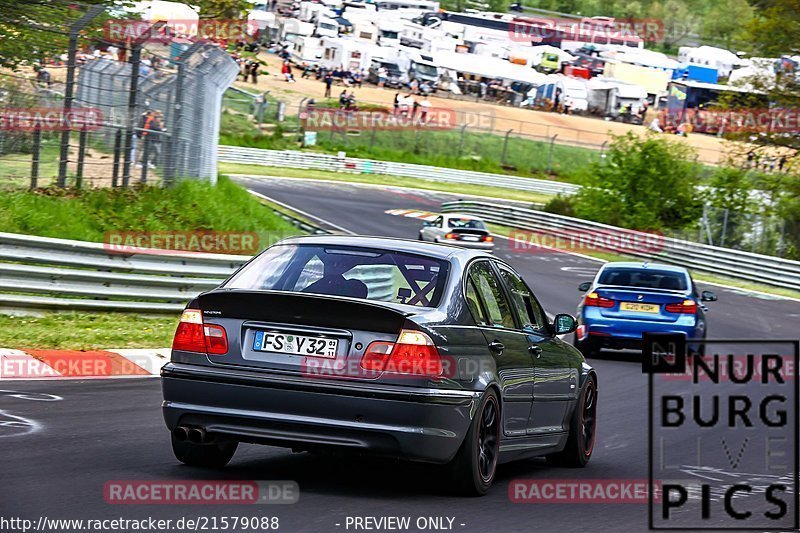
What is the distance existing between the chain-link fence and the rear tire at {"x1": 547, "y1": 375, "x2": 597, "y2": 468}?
28.1 feet

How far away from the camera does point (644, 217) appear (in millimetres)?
45844

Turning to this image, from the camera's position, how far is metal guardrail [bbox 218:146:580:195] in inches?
2360

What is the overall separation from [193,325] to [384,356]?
1082 millimetres

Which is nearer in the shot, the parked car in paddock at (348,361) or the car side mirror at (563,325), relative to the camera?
the parked car in paddock at (348,361)

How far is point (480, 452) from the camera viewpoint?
736 cm

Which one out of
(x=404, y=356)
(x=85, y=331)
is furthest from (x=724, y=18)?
(x=404, y=356)

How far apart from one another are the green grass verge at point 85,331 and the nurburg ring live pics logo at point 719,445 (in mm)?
5241

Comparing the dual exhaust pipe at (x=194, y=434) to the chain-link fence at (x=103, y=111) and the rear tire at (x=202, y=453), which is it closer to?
the rear tire at (x=202, y=453)

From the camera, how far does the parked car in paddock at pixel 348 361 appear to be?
6801 millimetres

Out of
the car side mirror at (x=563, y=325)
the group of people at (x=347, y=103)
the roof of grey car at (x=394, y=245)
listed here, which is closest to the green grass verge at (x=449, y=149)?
the group of people at (x=347, y=103)

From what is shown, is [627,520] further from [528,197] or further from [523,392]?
[528,197]

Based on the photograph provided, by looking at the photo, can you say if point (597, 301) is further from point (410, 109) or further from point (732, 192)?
point (410, 109)

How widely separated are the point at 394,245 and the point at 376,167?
5504 centimetres

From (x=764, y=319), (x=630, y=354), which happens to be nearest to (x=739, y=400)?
(x=630, y=354)
